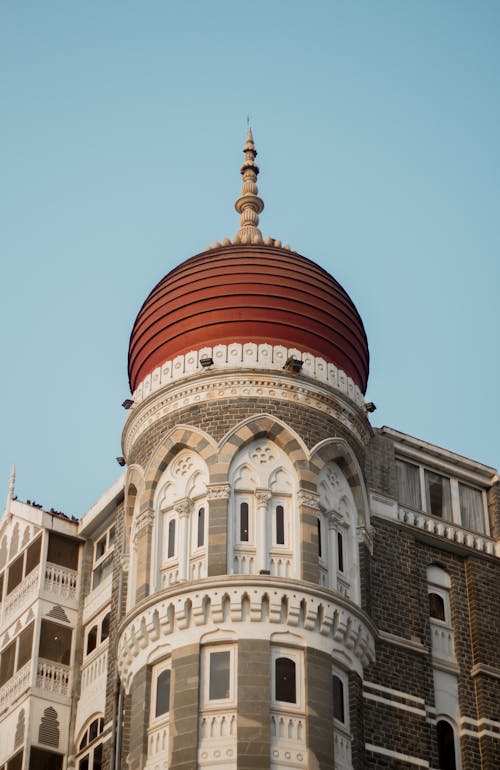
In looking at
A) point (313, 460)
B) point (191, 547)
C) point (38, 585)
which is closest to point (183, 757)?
point (191, 547)

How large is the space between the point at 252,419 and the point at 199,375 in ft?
6.56

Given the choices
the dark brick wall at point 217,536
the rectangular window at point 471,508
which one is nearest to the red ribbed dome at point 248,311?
the dark brick wall at point 217,536

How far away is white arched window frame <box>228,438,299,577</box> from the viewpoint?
3897 centimetres

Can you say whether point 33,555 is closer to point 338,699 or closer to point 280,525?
point 280,525

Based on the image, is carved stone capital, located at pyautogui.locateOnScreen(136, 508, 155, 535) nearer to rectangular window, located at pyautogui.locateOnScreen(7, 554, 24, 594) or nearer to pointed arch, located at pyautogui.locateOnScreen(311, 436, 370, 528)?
pointed arch, located at pyautogui.locateOnScreen(311, 436, 370, 528)

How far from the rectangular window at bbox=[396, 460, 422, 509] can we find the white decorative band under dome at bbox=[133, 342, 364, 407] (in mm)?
4109

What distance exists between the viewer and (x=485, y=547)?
153 feet

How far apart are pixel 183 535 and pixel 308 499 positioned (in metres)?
3.25

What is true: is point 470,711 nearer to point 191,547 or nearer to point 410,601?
point 410,601

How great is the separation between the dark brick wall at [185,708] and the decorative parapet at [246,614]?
46 cm

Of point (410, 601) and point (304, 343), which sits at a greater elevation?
point (304, 343)

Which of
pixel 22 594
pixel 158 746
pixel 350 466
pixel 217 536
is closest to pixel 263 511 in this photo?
pixel 217 536

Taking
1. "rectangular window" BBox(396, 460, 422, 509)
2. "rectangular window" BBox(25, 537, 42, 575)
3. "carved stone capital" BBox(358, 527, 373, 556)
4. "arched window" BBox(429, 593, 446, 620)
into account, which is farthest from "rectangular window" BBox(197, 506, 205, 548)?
"rectangular window" BBox(25, 537, 42, 575)

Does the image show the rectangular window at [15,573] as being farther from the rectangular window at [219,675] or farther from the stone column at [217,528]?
the rectangular window at [219,675]
